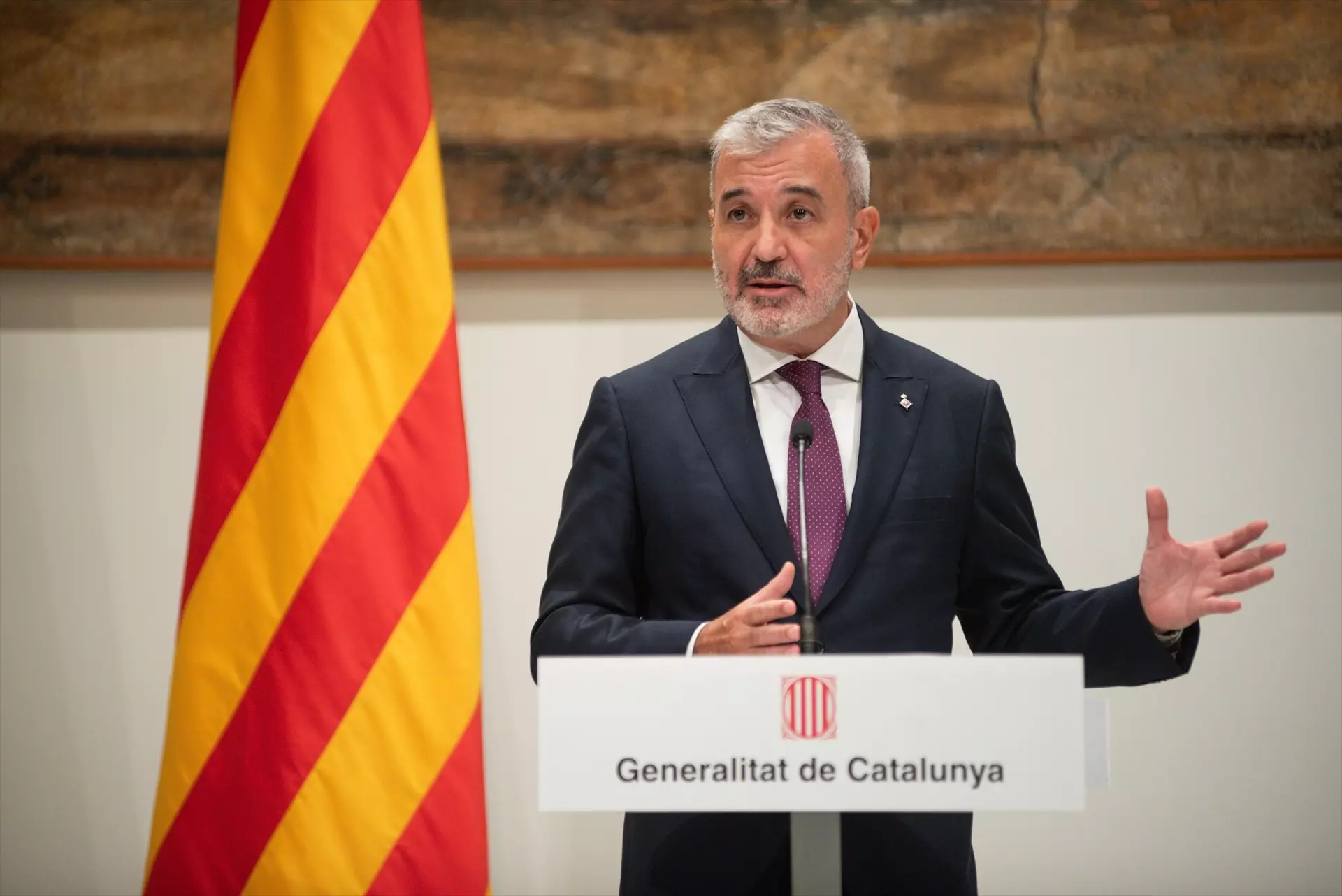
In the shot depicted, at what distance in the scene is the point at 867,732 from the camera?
141cm

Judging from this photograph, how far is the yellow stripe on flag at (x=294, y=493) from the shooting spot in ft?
7.70

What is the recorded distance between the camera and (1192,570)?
5.73 ft

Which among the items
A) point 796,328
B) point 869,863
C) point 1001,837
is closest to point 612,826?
point 1001,837

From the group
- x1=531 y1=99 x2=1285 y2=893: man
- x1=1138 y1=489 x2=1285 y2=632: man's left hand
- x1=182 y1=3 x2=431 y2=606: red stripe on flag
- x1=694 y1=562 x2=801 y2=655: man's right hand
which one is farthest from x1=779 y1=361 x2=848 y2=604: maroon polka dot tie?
x1=182 y1=3 x2=431 y2=606: red stripe on flag

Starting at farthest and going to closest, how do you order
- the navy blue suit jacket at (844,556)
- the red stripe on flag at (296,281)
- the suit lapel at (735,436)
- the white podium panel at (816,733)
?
the red stripe on flag at (296,281) < the suit lapel at (735,436) < the navy blue suit jacket at (844,556) < the white podium panel at (816,733)

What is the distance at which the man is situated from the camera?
1.97m

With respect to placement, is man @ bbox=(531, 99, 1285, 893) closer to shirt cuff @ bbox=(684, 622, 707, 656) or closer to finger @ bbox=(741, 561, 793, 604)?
shirt cuff @ bbox=(684, 622, 707, 656)

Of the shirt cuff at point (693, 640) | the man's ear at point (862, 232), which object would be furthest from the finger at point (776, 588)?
the man's ear at point (862, 232)

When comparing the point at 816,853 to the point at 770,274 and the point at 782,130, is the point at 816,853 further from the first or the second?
the point at 782,130

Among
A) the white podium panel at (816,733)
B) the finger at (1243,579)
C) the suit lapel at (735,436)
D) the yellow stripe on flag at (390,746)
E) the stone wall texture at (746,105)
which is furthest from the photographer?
the stone wall texture at (746,105)

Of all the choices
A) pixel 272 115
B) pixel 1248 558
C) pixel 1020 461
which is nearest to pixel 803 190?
pixel 1248 558

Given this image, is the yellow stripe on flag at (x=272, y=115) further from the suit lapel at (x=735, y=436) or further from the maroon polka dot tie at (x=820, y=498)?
the maroon polka dot tie at (x=820, y=498)

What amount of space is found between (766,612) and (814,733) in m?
0.22

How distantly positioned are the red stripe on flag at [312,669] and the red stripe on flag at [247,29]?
77cm
